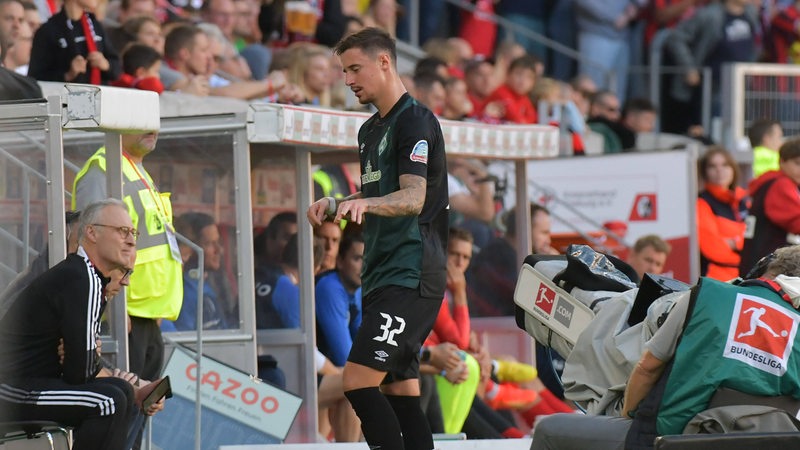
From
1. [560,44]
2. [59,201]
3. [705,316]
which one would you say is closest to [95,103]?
[59,201]

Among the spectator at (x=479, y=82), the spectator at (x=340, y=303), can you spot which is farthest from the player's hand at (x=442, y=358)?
the spectator at (x=479, y=82)

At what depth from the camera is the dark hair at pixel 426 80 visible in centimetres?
1284

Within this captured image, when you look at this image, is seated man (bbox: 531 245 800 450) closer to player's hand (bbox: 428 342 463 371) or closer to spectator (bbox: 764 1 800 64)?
player's hand (bbox: 428 342 463 371)

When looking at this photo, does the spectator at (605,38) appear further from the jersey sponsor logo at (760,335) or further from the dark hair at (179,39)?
the jersey sponsor logo at (760,335)

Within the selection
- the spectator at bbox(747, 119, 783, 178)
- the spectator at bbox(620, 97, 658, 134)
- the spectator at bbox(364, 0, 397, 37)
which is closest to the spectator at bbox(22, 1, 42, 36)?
the spectator at bbox(364, 0, 397, 37)

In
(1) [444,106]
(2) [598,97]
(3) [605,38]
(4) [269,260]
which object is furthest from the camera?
(3) [605,38]

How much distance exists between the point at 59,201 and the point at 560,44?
12117 millimetres

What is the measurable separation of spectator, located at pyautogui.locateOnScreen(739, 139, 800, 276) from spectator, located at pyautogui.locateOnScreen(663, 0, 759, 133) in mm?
6737

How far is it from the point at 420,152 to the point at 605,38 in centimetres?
1217

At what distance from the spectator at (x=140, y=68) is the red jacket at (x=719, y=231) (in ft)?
15.7

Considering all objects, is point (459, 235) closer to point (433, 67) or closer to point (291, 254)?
point (291, 254)

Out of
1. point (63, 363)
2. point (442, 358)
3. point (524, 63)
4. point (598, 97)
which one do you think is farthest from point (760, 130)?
point (63, 363)

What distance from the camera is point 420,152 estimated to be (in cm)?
664

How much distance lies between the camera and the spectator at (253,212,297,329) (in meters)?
9.48
